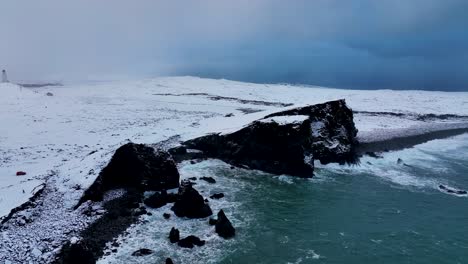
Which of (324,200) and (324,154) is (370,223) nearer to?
(324,200)

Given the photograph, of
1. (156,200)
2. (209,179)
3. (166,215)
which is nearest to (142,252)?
(166,215)

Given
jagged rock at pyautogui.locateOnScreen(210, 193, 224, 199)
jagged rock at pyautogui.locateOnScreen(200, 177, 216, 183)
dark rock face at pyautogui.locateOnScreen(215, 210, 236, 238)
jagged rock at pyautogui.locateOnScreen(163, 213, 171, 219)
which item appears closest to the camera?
dark rock face at pyautogui.locateOnScreen(215, 210, 236, 238)

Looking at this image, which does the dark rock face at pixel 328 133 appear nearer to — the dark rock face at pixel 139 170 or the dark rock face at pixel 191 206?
the dark rock face at pixel 139 170

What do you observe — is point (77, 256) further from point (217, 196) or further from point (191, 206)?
point (217, 196)

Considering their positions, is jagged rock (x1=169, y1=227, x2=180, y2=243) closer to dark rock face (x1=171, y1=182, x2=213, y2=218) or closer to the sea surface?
the sea surface

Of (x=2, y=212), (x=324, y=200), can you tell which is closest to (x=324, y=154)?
(x=324, y=200)

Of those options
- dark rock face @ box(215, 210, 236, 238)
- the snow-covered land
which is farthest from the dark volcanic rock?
dark rock face @ box(215, 210, 236, 238)
